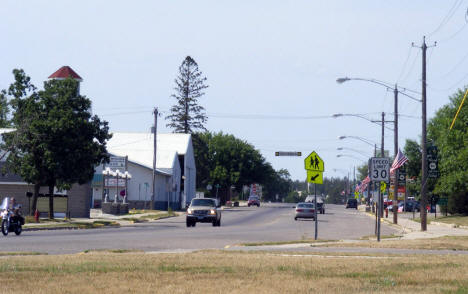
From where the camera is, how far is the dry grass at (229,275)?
12453mm

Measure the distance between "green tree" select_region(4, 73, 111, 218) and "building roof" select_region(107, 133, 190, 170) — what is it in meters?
43.7

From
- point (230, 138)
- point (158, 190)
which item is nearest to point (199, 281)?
point (158, 190)

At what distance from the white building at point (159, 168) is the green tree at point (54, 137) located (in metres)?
32.5

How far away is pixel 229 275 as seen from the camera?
46.5 ft

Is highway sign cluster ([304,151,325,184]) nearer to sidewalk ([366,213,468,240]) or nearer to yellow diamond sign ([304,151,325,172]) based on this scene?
yellow diamond sign ([304,151,325,172])

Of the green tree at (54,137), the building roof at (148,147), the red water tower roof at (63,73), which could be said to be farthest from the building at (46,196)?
the building roof at (148,147)

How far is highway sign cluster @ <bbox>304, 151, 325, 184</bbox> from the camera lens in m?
28.7

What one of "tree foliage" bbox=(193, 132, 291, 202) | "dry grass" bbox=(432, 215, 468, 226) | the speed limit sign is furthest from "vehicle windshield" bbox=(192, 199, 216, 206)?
"tree foliage" bbox=(193, 132, 291, 202)

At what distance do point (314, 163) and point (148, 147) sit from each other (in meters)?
69.2

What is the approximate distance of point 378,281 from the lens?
44.4 feet

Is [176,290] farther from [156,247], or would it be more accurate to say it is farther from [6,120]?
[6,120]

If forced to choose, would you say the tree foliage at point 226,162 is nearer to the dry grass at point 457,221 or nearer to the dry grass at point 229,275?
the dry grass at point 457,221

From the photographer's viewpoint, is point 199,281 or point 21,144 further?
point 21,144

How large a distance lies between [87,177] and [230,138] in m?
79.7
